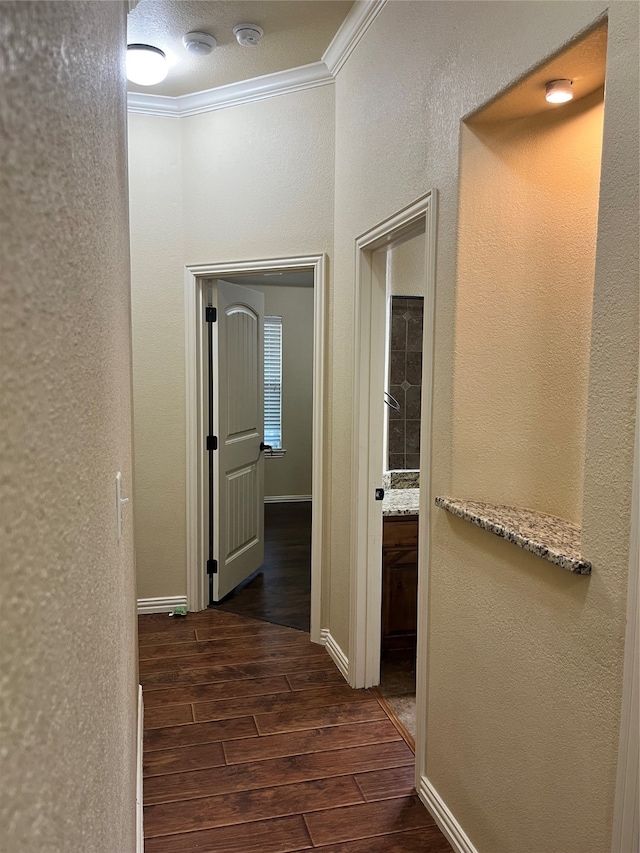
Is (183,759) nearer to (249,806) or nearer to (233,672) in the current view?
(249,806)

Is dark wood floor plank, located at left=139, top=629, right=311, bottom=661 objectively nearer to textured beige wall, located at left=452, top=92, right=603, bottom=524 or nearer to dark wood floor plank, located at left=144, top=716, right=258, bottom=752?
dark wood floor plank, located at left=144, top=716, right=258, bottom=752

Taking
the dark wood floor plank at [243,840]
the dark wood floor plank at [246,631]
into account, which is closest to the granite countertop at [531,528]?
the dark wood floor plank at [243,840]

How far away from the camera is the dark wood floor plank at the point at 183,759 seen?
2.39 meters

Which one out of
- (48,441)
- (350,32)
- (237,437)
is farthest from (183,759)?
(350,32)

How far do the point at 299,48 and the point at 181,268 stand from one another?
1.37 meters

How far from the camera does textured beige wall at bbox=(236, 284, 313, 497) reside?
7.12 metres

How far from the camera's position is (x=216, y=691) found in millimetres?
2973

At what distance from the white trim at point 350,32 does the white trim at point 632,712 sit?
85.8 inches

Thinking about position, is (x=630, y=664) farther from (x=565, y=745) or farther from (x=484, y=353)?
(x=484, y=353)

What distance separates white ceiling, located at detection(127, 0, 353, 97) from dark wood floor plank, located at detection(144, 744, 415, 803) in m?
3.08

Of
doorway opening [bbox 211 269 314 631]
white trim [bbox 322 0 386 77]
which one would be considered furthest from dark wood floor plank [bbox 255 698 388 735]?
doorway opening [bbox 211 269 314 631]

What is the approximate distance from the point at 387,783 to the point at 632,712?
1376 millimetres

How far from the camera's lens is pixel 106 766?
0.71 metres

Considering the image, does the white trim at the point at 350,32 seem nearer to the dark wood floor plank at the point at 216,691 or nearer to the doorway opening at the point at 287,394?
the dark wood floor plank at the point at 216,691
